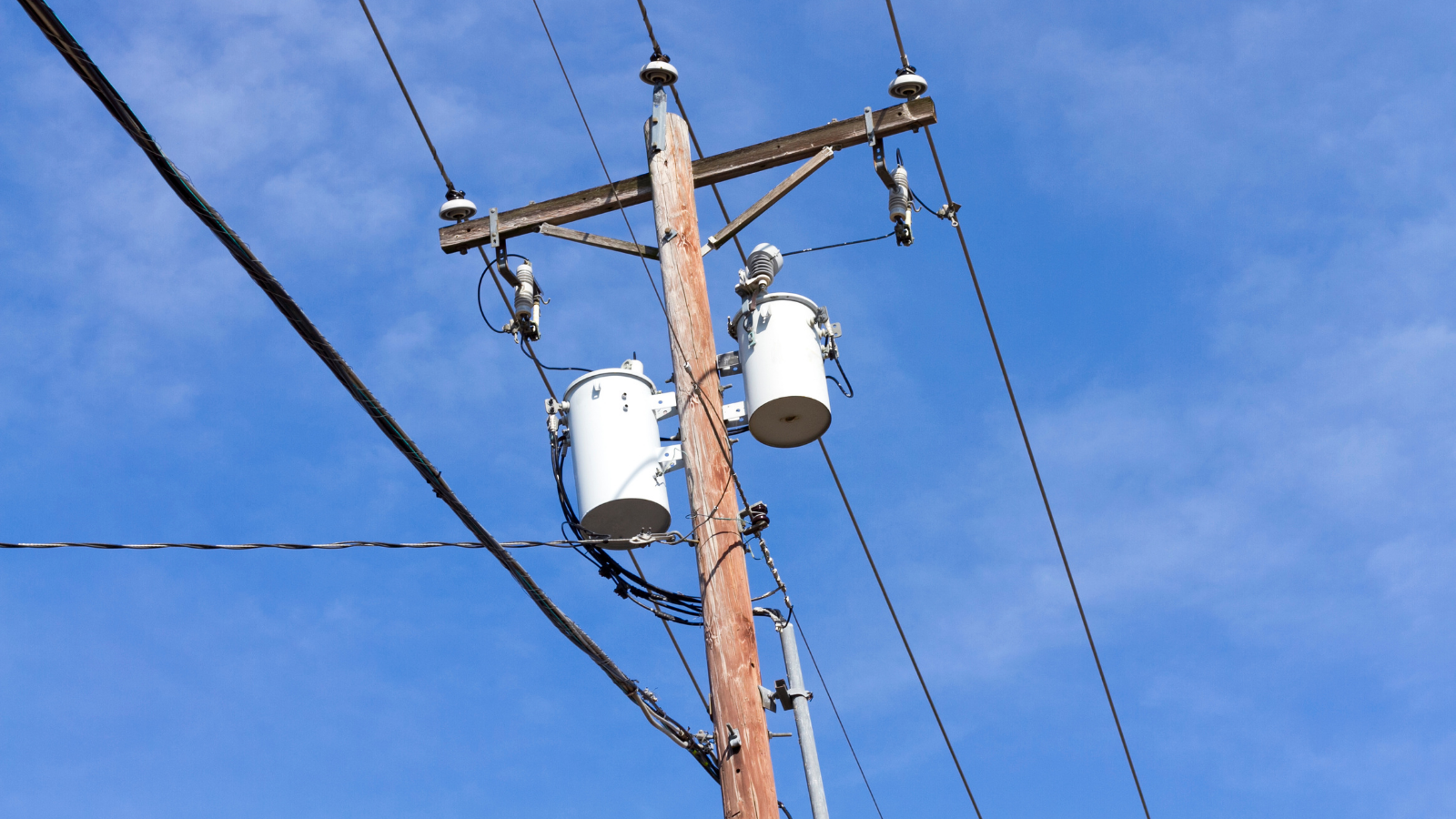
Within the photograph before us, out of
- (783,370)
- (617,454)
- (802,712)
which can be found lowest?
(802,712)

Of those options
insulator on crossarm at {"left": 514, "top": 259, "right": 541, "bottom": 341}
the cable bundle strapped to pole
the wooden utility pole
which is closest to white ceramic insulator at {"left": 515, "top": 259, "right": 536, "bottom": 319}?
insulator on crossarm at {"left": 514, "top": 259, "right": 541, "bottom": 341}

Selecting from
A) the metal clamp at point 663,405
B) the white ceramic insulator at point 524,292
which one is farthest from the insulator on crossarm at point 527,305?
the metal clamp at point 663,405

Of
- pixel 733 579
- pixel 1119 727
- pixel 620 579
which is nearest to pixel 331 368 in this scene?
pixel 733 579

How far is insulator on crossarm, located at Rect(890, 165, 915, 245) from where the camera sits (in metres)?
7.83

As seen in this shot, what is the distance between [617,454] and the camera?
7.20 metres

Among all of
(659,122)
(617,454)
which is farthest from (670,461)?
(659,122)

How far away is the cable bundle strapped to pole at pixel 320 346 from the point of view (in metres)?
3.84

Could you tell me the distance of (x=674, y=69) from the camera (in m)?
7.96

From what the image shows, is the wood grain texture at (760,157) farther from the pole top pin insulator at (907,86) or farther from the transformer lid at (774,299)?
the transformer lid at (774,299)

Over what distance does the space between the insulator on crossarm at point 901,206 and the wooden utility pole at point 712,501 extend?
45.4 inches

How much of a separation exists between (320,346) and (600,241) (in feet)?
9.26

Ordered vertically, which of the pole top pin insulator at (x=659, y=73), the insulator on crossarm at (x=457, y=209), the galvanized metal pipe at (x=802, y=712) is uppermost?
the pole top pin insulator at (x=659, y=73)

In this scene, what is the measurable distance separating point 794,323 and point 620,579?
164cm

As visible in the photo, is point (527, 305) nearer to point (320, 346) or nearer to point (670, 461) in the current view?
point (670, 461)
